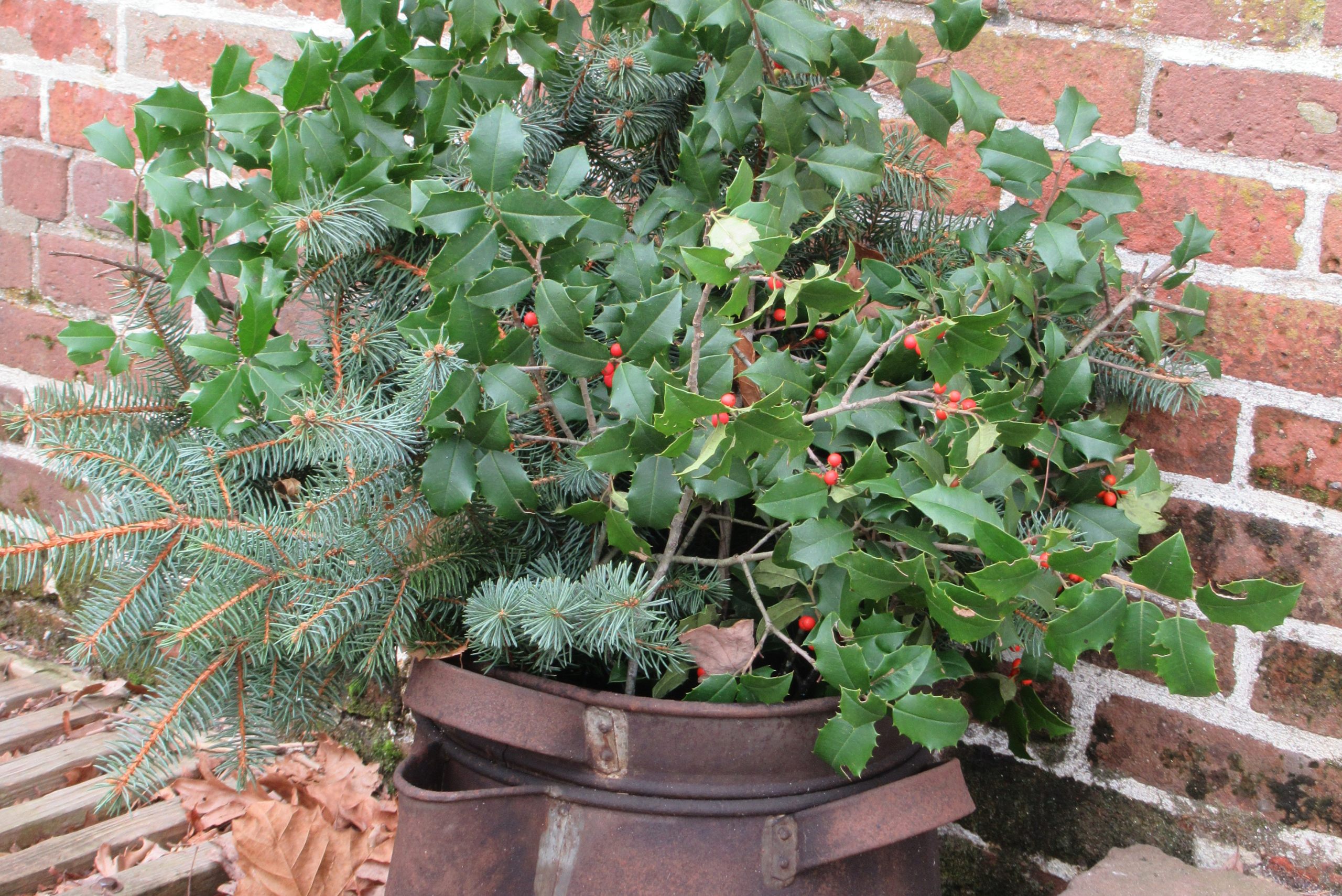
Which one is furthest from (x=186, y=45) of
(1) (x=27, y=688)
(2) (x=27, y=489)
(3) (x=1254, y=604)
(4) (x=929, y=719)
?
(3) (x=1254, y=604)

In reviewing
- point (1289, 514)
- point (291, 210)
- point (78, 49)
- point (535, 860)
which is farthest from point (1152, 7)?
point (78, 49)

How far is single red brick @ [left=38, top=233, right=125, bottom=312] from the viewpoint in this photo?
1.56m

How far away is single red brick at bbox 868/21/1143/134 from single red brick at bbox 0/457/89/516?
5.10 ft

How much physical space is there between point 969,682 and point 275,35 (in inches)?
53.4

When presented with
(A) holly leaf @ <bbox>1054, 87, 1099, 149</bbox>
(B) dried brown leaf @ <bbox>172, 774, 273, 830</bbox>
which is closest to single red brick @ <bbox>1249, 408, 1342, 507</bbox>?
(A) holly leaf @ <bbox>1054, 87, 1099, 149</bbox>

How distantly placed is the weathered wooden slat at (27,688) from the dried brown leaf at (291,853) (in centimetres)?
61

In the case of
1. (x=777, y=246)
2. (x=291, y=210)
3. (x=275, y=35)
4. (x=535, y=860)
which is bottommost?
(x=535, y=860)

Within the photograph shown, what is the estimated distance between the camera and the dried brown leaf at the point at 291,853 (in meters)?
1.09

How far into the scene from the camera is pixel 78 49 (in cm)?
155

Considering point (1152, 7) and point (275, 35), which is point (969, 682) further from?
point (275, 35)

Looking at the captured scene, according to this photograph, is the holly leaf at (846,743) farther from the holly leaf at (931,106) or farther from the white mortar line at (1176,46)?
the white mortar line at (1176,46)

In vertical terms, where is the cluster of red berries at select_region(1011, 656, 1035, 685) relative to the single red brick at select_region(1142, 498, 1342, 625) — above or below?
below

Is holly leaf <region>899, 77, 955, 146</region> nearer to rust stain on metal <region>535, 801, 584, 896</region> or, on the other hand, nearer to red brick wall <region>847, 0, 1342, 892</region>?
red brick wall <region>847, 0, 1342, 892</region>

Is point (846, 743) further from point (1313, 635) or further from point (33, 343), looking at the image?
point (33, 343)
